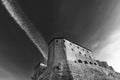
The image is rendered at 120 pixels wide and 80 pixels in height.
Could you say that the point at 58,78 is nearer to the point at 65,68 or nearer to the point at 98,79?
the point at 65,68

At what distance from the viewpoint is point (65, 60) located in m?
25.7

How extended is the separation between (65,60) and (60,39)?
10836mm

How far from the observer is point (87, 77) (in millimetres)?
20203

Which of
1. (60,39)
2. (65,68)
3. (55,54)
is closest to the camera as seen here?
(65,68)

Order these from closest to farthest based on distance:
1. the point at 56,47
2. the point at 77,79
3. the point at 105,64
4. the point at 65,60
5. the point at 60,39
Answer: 1. the point at 77,79
2. the point at 65,60
3. the point at 56,47
4. the point at 60,39
5. the point at 105,64

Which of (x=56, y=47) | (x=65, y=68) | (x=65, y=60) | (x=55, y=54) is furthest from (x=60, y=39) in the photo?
(x=65, y=68)

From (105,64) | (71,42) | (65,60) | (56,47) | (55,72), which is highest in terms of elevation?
(71,42)

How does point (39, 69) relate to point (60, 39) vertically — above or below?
below

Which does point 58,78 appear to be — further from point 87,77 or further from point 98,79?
point 98,79

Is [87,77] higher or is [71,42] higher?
[71,42]

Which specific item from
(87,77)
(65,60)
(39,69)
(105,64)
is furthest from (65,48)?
(105,64)

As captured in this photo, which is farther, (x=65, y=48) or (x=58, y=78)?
(x=65, y=48)

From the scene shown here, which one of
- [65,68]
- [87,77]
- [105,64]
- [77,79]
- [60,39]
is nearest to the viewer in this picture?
[77,79]

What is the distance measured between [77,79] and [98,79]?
→ 215 inches
